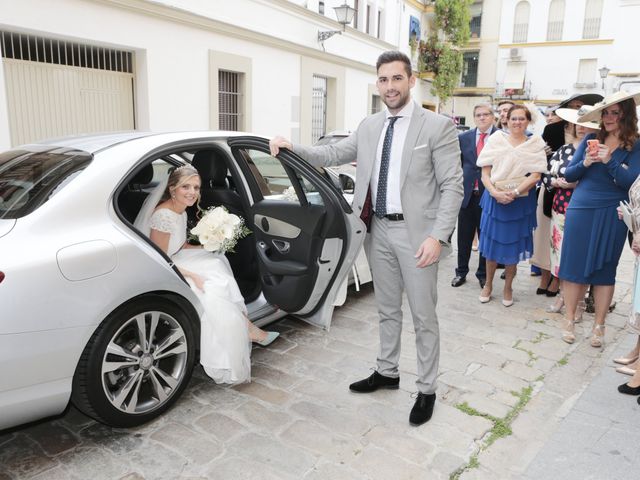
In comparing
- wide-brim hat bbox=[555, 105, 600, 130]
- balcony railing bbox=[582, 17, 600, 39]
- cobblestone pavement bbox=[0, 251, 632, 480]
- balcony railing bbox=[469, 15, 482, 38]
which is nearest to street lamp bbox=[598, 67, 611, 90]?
balcony railing bbox=[582, 17, 600, 39]

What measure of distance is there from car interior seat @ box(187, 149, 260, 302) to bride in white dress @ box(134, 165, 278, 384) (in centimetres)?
42

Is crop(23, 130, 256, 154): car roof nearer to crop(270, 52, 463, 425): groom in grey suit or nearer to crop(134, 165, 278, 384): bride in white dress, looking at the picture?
crop(134, 165, 278, 384): bride in white dress

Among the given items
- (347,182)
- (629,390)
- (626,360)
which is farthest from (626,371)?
(347,182)

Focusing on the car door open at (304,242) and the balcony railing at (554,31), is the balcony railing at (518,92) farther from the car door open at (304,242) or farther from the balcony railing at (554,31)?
the car door open at (304,242)

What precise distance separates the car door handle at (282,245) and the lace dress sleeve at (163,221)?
66 centimetres

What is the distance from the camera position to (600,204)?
13.4 ft

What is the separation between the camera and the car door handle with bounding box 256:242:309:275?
347 centimetres

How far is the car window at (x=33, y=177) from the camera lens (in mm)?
2514

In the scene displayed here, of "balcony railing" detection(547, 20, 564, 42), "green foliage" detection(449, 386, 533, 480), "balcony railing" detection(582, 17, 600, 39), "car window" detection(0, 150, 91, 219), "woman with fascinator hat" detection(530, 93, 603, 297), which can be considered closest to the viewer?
"car window" detection(0, 150, 91, 219)

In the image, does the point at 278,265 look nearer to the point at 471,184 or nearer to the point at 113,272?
the point at 113,272

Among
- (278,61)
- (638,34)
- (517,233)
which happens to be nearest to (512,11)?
(638,34)

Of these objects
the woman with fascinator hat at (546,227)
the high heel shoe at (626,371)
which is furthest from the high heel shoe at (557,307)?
the high heel shoe at (626,371)

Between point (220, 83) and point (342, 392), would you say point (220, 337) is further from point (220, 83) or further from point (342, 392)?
point (220, 83)

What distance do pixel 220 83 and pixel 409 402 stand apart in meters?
10.8
